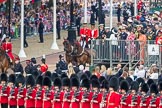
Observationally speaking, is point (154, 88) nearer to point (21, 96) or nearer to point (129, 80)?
point (129, 80)

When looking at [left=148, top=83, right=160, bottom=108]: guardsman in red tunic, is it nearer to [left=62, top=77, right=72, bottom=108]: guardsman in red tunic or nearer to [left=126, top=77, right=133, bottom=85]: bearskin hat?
[left=126, top=77, right=133, bottom=85]: bearskin hat

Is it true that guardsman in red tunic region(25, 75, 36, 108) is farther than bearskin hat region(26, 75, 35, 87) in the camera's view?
No

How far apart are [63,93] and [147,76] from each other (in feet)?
14.9

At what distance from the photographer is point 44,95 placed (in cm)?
3212

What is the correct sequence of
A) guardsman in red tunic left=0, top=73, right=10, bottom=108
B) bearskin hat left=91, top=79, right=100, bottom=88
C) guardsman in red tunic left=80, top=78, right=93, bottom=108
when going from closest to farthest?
guardsman in red tunic left=80, top=78, right=93, bottom=108 < bearskin hat left=91, top=79, right=100, bottom=88 < guardsman in red tunic left=0, top=73, right=10, bottom=108

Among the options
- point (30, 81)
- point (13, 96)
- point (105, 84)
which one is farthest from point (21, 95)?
point (105, 84)

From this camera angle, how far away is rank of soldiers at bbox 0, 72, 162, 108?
101 feet

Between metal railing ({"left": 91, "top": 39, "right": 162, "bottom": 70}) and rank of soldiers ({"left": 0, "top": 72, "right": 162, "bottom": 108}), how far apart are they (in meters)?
4.96

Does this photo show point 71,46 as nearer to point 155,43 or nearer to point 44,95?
point 155,43

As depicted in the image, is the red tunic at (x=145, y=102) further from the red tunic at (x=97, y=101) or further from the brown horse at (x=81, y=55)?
the brown horse at (x=81, y=55)

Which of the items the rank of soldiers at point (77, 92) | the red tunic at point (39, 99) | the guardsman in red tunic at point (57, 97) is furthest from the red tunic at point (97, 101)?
the red tunic at point (39, 99)

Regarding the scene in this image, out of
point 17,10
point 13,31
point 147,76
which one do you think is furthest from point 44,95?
point 17,10

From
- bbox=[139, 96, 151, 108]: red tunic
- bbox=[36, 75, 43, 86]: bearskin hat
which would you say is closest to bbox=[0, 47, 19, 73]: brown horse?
bbox=[36, 75, 43, 86]: bearskin hat

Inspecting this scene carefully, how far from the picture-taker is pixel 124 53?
39.4m
